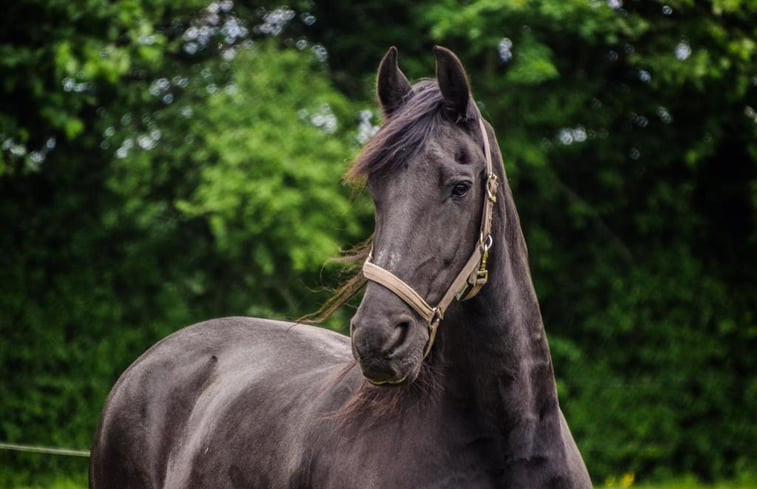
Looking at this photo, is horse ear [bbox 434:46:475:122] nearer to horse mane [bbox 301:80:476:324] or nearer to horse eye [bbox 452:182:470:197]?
horse mane [bbox 301:80:476:324]

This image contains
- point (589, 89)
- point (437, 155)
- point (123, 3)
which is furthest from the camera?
point (589, 89)

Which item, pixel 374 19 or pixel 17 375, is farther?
pixel 374 19

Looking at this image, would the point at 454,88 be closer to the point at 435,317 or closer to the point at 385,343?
the point at 435,317

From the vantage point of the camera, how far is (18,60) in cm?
866

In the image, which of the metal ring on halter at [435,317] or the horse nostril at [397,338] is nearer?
the horse nostril at [397,338]

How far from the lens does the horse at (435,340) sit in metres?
2.67

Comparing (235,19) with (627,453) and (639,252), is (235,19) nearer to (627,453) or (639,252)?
(639,252)

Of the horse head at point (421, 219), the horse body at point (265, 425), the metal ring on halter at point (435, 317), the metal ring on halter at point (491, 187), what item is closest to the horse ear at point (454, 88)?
the horse head at point (421, 219)

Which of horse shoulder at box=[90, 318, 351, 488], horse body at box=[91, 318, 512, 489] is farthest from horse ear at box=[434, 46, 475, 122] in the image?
horse shoulder at box=[90, 318, 351, 488]

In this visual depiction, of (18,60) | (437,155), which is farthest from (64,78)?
(437,155)

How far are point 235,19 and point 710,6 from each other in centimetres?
520

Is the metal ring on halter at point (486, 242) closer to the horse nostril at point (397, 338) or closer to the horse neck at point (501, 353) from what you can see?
the horse neck at point (501, 353)

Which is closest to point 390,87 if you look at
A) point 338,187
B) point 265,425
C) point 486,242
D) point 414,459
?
point 486,242

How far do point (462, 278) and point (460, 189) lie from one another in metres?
0.27
